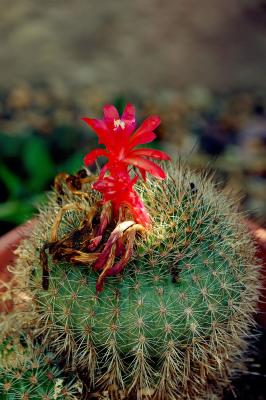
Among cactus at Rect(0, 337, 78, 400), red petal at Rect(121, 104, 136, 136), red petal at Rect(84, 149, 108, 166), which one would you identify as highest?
red petal at Rect(121, 104, 136, 136)

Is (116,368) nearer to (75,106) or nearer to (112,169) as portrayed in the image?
(112,169)

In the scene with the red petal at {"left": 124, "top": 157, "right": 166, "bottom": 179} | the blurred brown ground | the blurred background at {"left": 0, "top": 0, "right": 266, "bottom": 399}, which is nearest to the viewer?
the red petal at {"left": 124, "top": 157, "right": 166, "bottom": 179}

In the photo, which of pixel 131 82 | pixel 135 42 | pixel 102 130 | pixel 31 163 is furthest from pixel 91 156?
pixel 135 42

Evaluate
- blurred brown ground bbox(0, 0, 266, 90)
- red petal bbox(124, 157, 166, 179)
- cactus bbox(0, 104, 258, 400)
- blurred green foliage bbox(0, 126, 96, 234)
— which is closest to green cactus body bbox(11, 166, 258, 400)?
cactus bbox(0, 104, 258, 400)

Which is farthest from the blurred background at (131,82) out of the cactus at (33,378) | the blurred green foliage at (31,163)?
the cactus at (33,378)

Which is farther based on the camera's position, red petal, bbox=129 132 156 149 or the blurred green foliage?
the blurred green foliage

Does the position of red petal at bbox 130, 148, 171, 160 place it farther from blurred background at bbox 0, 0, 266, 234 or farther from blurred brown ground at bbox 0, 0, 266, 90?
blurred brown ground at bbox 0, 0, 266, 90
